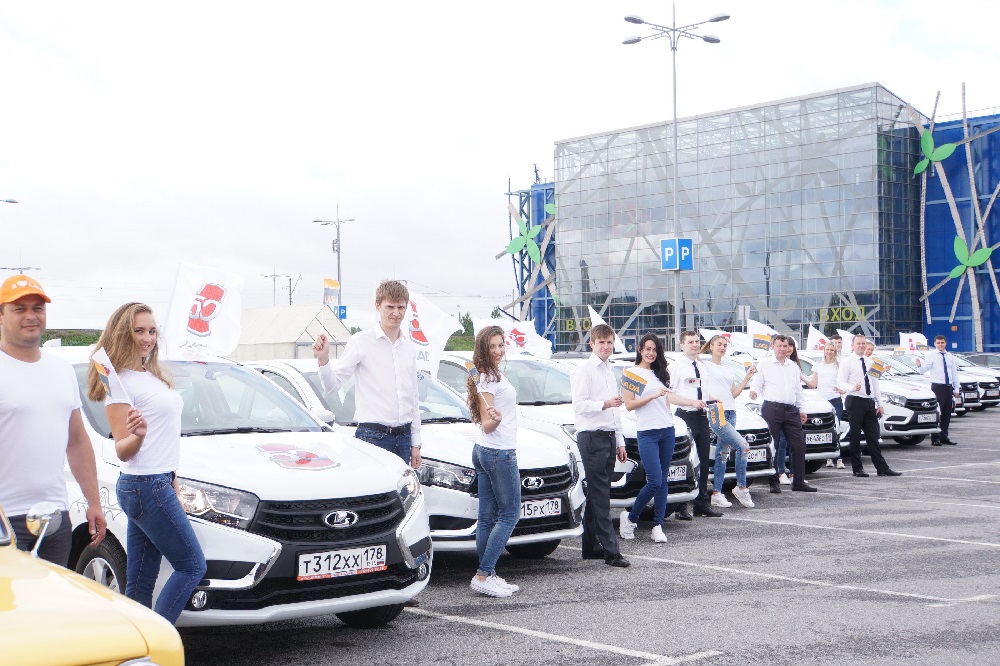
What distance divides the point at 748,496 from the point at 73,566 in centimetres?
778

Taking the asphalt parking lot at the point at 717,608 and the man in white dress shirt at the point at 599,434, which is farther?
the man in white dress shirt at the point at 599,434

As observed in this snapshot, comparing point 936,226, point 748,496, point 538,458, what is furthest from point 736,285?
point 538,458

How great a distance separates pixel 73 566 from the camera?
19.7 ft

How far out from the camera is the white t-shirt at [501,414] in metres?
7.20

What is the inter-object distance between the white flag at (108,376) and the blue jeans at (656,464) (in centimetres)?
539

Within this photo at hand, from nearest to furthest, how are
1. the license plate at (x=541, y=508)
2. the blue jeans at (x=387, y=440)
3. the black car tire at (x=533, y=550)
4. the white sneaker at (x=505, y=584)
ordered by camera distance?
the blue jeans at (x=387, y=440) → the white sneaker at (x=505, y=584) → the license plate at (x=541, y=508) → the black car tire at (x=533, y=550)

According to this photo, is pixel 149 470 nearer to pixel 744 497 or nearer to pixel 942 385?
pixel 744 497

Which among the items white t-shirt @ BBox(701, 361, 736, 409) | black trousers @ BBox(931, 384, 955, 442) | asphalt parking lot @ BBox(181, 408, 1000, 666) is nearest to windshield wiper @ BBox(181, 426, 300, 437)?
asphalt parking lot @ BBox(181, 408, 1000, 666)

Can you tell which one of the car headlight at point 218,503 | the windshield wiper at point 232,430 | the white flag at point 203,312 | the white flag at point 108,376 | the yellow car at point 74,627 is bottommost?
the car headlight at point 218,503

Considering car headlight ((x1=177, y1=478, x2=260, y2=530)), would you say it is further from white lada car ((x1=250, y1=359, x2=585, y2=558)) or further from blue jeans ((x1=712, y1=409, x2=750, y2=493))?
blue jeans ((x1=712, y1=409, x2=750, y2=493))

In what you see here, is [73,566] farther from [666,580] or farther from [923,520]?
[923,520]

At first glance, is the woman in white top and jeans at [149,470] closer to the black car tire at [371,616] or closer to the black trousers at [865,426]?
the black car tire at [371,616]

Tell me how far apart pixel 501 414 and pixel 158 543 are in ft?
9.22

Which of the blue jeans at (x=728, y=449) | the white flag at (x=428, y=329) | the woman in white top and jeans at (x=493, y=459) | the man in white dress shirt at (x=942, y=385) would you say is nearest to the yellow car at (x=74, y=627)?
the woman in white top and jeans at (x=493, y=459)
